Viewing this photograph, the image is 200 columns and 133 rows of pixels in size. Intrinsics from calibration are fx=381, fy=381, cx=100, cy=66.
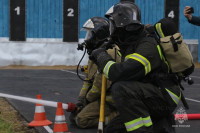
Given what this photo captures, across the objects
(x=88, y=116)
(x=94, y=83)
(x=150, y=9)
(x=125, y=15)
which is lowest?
(x=88, y=116)

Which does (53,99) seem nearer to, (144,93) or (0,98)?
(0,98)

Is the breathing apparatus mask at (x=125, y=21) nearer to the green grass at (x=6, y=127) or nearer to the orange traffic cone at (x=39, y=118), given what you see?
the orange traffic cone at (x=39, y=118)

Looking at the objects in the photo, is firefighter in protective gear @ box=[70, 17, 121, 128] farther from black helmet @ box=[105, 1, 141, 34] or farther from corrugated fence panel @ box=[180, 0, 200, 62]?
corrugated fence panel @ box=[180, 0, 200, 62]

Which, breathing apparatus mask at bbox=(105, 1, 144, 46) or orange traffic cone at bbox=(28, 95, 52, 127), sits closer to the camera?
breathing apparatus mask at bbox=(105, 1, 144, 46)

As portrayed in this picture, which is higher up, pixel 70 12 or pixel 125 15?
pixel 125 15

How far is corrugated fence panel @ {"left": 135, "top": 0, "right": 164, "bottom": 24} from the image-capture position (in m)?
22.0

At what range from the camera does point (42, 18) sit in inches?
842

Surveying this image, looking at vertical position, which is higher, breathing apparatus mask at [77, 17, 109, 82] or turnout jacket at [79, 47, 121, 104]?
breathing apparatus mask at [77, 17, 109, 82]

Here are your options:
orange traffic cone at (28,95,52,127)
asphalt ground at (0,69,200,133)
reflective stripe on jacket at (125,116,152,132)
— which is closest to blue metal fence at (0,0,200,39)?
asphalt ground at (0,69,200,133)

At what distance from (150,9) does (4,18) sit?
832 cm

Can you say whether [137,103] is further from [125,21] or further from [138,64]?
[125,21]

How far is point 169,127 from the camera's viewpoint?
4.86 meters

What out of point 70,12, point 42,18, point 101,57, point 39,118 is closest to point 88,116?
point 39,118

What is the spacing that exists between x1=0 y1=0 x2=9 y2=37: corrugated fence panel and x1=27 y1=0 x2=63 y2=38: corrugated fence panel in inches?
45.8
